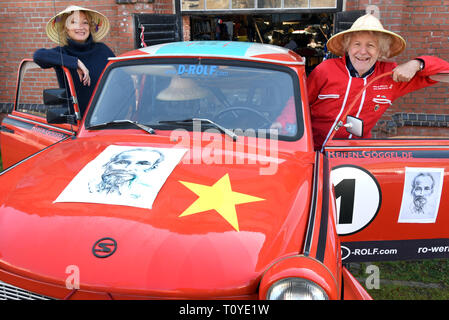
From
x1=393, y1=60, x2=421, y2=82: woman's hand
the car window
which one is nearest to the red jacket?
x1=393, y1=60, x2=421, y2=82: woman's hand

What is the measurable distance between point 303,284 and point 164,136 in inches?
56.6

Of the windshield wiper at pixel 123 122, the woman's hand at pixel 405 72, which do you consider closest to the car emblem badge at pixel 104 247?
the windshield wiper at pixel 123 122

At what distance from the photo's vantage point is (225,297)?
1.60 meters

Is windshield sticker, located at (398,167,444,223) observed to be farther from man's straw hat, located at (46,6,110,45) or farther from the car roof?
man's straw hat, located at (46,6,110,45)

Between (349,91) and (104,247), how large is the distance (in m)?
2.37

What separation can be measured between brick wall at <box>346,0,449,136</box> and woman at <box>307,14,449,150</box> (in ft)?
10.1

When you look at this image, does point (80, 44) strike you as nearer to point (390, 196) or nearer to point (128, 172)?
point (128, 172)

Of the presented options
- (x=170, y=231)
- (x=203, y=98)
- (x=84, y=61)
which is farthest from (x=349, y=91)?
(x=84, y=61)

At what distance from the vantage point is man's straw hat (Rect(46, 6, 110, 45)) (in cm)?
395

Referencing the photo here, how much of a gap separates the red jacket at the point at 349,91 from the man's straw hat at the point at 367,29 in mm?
159
